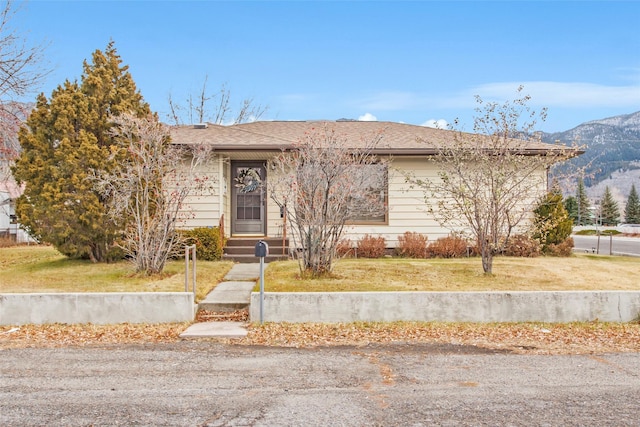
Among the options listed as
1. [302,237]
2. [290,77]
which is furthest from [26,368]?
[290,77]

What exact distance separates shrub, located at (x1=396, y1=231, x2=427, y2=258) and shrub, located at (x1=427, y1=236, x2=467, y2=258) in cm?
22

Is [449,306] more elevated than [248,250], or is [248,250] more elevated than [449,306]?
[248,250]

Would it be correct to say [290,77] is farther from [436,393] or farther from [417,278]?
[436,393]

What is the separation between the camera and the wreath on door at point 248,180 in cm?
1585

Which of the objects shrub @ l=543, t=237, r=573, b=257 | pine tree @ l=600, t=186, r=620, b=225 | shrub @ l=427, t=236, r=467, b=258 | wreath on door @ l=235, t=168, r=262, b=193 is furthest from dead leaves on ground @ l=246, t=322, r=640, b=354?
pine tree @ l=600, t=186, r=620, b=225

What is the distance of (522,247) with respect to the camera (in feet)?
48.3

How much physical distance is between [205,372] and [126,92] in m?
8.83

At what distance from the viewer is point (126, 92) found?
12734 millimetres

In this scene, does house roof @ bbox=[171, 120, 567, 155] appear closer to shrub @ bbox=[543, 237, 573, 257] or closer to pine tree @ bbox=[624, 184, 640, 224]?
shrub @ bbox=[543, 237, 573, 257]

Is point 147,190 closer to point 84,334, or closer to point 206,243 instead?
point 206,243

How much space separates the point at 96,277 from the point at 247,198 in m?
5.88

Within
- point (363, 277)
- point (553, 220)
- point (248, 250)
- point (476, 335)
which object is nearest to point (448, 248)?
point (553, 220)

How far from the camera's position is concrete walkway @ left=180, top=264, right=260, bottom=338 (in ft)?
25.3

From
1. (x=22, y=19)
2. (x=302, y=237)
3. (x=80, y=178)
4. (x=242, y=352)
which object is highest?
(x=22, y=19)
